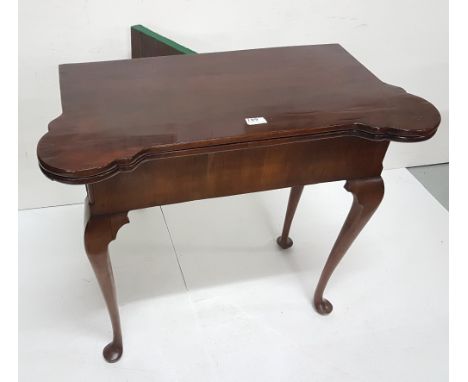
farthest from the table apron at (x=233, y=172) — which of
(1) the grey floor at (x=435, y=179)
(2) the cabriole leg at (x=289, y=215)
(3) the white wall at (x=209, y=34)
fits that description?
(1) the grey floor at (x=435, y=179)

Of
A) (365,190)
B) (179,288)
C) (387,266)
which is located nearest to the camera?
(365,190)

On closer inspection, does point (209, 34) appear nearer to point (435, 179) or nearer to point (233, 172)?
point (233, 172)

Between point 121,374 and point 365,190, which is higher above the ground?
point 365,190

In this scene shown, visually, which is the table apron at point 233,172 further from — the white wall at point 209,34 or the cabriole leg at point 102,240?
the white wall at point 209,34

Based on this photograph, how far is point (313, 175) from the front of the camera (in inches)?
40.5

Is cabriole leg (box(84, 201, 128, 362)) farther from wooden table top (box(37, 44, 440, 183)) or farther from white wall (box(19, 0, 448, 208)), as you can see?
white wall (box(19, 0, 448, 208))

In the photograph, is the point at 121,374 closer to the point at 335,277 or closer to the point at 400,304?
the point at 335,277

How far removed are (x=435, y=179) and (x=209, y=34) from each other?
1.21 metres

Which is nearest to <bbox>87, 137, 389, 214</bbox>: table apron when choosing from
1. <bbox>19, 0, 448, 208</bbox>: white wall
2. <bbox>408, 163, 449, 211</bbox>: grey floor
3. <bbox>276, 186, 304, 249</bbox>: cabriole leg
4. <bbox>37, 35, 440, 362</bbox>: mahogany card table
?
<bbox>37, 35, 440, 362</bbox>: mahogany card table

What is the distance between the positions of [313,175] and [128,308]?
0.73 metres

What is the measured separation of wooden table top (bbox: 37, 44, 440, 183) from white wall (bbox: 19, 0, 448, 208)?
1.11ft

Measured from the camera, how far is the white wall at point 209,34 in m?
1.37

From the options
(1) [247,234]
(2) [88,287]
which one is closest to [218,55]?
(1) [247,234]

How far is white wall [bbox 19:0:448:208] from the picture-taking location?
137 centimetres
